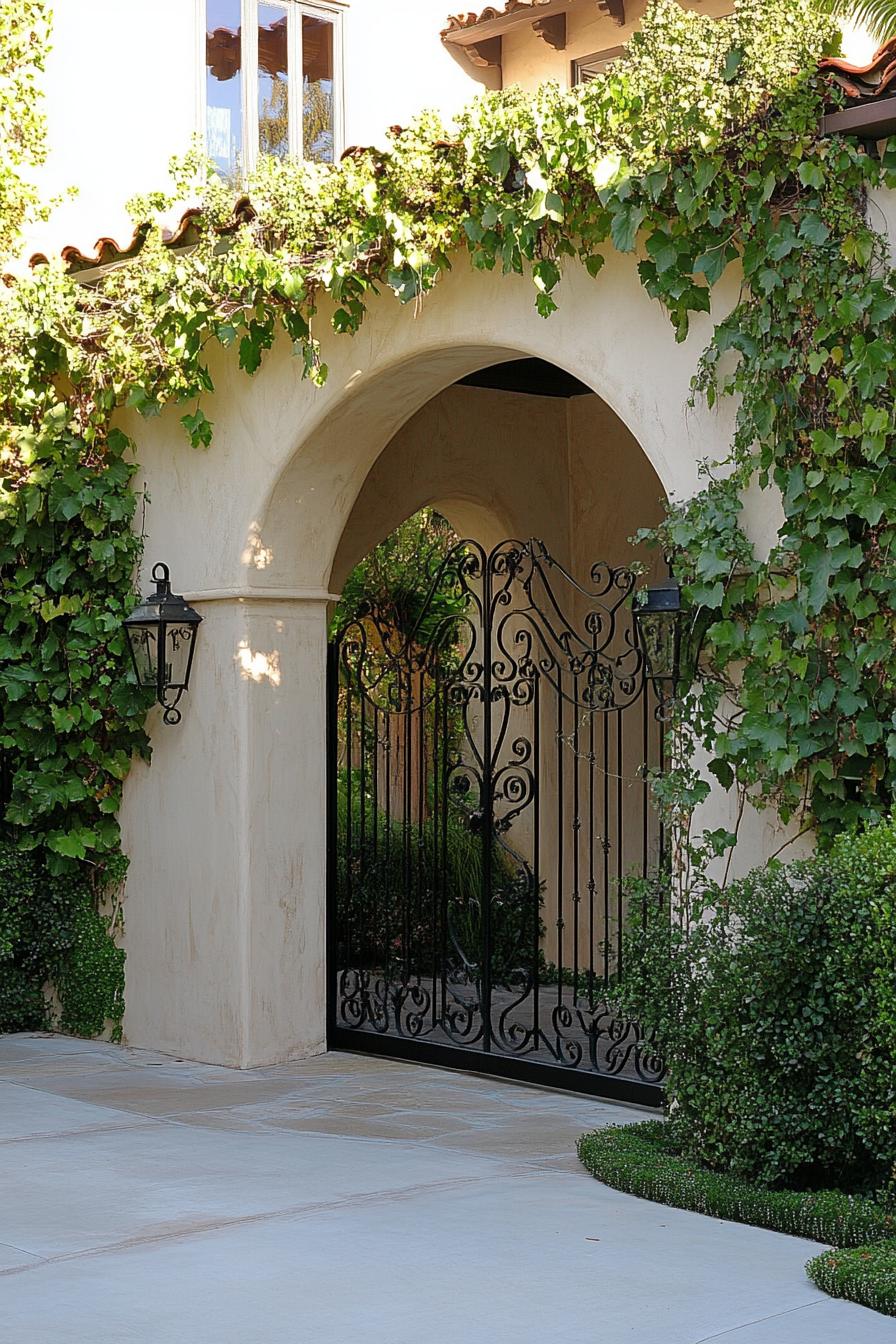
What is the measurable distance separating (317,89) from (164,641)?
460cm

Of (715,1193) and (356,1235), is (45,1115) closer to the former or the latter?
(356,1235)

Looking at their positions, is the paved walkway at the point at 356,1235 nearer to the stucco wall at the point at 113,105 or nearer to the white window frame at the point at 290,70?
the stucco wall at the point at 113,105

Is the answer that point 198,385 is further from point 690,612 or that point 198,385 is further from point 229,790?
point 690,612

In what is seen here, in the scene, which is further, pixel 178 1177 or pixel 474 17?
pixel 474 17

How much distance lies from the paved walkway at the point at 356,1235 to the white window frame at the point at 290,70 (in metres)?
5.90

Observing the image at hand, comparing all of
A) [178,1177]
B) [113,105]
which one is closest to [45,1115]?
[178,1177]

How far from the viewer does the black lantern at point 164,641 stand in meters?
8.22

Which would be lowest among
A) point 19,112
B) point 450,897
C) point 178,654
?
point 450,897

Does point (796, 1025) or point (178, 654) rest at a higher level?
point (178, 654)

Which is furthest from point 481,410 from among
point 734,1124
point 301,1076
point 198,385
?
point 734,1124

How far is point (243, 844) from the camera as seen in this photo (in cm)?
815

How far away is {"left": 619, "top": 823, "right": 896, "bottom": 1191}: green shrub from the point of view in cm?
504

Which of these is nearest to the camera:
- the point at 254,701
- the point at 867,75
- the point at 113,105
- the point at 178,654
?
the point at 867,75

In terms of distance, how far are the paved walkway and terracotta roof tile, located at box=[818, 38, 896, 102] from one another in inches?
148
